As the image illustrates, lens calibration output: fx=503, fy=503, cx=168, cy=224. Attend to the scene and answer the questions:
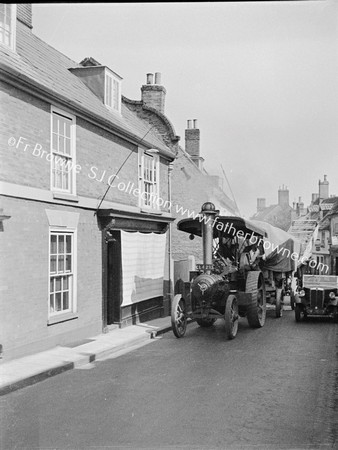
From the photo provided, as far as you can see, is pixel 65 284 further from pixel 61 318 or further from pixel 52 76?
pixel 52 76

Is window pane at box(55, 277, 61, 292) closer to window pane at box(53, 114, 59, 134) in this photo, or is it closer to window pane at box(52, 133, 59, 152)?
window pane at box(52, 133, 59, 152)

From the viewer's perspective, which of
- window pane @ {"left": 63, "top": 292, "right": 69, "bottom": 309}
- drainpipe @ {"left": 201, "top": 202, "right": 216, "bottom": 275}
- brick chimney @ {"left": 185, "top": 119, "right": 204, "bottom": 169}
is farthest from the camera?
brick chimney @ {"left": 185, "top": 119, "right": 204, "bottom": 169}

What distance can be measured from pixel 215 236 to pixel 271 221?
13.8 m

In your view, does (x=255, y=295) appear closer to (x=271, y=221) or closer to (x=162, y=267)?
(x=162, y=267)

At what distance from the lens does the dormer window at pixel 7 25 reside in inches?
342

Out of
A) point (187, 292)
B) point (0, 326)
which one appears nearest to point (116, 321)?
point (187, 292)

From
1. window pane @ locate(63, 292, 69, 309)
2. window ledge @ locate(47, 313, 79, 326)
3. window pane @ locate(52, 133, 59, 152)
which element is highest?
window pane @ locate(52, 133, 59, 152)

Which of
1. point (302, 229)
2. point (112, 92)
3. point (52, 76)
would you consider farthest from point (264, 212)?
point (52, 76)

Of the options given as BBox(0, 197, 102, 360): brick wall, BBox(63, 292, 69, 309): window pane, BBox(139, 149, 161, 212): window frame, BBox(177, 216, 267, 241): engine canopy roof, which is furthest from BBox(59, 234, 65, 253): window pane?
BBox(139, 149, 161, 212): window frame

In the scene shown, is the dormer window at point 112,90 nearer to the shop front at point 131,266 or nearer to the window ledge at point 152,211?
the window ledge at point 152,211

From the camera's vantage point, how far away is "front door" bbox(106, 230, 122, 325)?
39.6 ft

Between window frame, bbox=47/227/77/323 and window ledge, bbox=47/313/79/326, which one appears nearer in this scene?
window ledge, bbox=47/313/79/326

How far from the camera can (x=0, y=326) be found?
783 centimetres

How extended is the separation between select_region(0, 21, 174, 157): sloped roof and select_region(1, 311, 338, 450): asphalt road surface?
490 cm
